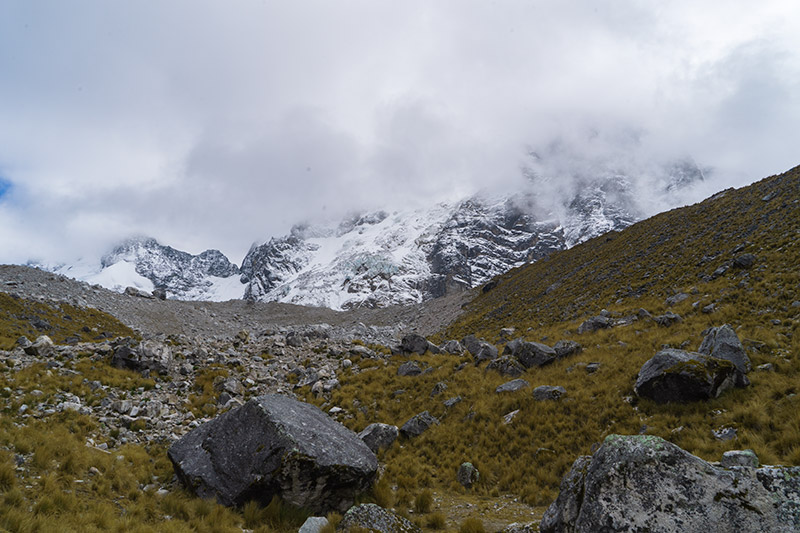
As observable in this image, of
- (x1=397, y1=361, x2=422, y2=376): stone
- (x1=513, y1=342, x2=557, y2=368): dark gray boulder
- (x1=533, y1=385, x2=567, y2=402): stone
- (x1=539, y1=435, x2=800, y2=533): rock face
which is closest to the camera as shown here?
(x1=539, y1=435, x2=800, y2=533): rock face

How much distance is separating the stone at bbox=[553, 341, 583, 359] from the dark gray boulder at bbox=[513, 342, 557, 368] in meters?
0.33

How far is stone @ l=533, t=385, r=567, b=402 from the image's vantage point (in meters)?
13.8

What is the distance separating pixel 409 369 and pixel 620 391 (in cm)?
1040

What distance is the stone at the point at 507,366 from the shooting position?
57.7ft

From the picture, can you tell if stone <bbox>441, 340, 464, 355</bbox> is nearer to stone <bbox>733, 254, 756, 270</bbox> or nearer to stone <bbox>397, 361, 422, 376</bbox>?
stone <bbox>397, 361, 422, 376</bbox>

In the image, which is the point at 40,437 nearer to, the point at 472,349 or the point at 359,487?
the point at 359,487

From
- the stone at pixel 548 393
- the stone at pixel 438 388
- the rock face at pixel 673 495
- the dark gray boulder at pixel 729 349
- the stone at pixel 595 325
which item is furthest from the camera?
the stone at pixel 595 325

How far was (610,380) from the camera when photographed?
13953 millimetres

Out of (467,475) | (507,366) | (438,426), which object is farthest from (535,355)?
(467,475)

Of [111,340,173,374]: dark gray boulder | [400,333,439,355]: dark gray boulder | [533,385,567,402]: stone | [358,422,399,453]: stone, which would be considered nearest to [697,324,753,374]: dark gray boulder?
[533,385,567,402]: stone

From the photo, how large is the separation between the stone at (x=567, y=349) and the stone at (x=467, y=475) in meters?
9.17

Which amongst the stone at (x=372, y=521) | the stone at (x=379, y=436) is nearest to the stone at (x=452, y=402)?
the stone at (x=379, y=436)

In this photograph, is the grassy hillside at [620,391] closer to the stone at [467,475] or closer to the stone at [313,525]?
the stone at [467,475]

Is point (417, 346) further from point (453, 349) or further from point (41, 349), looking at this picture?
point (41, 349)
